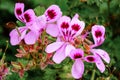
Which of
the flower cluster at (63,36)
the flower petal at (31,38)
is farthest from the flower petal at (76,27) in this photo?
the flower petal at (31,38)

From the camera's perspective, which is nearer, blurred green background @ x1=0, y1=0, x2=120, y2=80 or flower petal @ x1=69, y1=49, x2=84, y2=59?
flower petal @ x1=69, y1=49, x2=84, y2=59

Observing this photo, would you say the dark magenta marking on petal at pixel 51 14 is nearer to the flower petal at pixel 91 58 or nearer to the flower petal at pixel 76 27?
the flower petal at pixel 76 27

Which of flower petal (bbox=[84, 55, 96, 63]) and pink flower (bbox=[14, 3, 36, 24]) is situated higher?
pink flower (bbox=[14, 3, 36, 24])

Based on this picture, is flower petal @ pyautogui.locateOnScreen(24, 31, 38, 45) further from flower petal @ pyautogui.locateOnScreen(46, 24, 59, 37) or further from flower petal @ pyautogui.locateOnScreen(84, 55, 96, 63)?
flower petal @ pyautogui.locateOnScreen(84, 55, 96, 63)

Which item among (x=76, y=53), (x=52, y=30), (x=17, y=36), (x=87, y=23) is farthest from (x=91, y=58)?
(x=87, y=23)

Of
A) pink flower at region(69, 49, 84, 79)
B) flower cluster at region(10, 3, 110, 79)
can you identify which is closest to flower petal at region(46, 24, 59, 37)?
flower cluster at region(10, 3, 110, 79)

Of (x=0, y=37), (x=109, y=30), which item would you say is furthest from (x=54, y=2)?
(x=0, y=37)

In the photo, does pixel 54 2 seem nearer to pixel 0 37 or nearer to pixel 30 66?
pixel 30 66

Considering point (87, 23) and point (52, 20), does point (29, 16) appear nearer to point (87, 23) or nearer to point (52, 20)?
point (52, 20)
